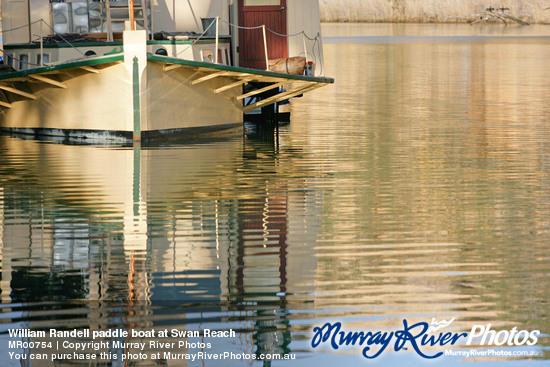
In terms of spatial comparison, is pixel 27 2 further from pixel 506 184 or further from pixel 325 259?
pixel 325 259

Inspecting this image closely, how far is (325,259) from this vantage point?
11734 mm

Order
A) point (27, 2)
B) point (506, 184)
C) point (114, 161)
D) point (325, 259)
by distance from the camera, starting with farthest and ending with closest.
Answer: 1. point (27, 2)
2. point (114, 161)
3. point (506, 184)
4. point (325, 259)

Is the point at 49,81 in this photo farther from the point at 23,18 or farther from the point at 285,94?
the point at 285,94

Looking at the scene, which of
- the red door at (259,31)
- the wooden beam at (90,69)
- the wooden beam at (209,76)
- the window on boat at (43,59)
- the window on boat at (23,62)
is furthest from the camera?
the red door at (259,31)

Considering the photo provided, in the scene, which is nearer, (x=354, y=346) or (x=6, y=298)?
(x=354, y=346)

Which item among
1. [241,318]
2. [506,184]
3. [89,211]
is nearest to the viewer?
[241,318]

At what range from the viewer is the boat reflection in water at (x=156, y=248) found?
9633 millimetres

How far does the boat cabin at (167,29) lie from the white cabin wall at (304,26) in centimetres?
3

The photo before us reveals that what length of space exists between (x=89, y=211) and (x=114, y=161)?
5557 millimetres

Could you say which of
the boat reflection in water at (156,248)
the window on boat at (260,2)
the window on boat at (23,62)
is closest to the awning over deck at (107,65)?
Result: the window on boat at (23,62)

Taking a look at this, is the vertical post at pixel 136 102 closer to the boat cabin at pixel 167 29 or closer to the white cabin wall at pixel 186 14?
the boat cabin at pixel 167 29

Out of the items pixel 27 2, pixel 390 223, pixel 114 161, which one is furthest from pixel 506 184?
pixel 27 2

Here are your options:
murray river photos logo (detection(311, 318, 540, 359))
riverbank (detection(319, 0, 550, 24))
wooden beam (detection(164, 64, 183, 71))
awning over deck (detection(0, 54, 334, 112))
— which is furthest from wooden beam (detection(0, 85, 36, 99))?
riverbank (detection(319, 0, 550, 24))

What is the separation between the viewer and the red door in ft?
87.3
